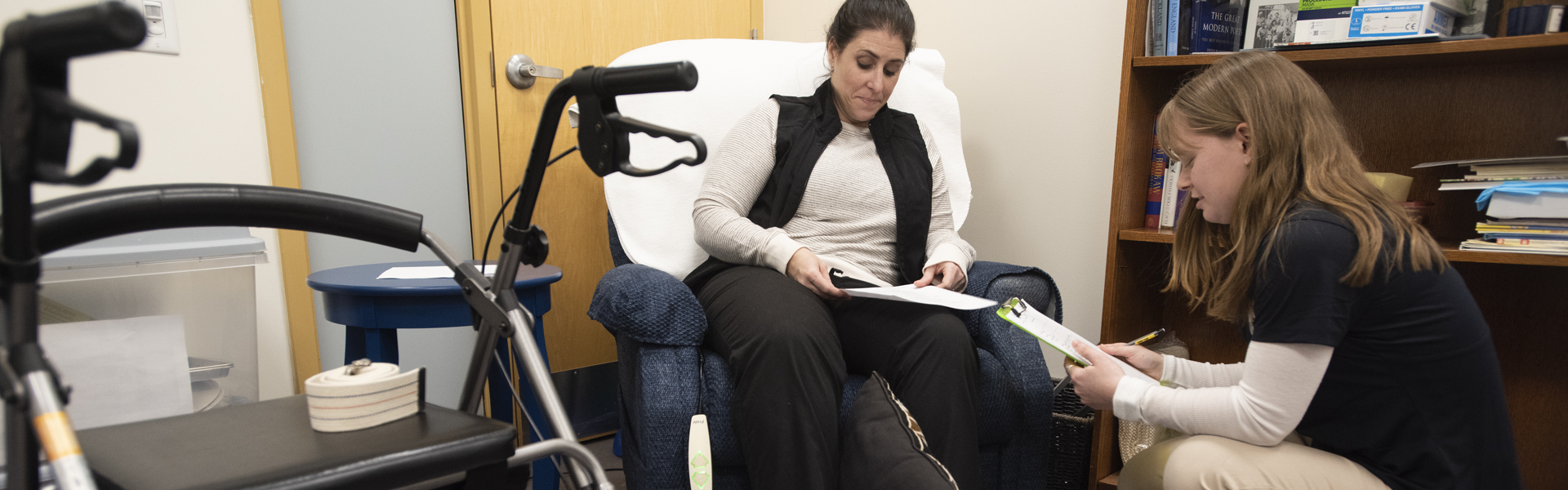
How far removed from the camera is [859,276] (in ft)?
4.32

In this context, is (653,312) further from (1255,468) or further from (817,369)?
(1255,468)

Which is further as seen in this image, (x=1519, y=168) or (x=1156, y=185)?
(x=1156, y=185)

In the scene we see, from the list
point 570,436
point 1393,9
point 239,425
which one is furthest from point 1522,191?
point 239,425

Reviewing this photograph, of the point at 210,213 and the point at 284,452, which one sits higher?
the point at 210,213

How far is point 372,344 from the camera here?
1.23m

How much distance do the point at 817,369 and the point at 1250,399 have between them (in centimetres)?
53

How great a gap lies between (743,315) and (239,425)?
647 millimetres

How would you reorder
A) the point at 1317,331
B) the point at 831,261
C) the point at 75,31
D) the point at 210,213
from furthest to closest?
the point at 831,261, the point at 1317,331, the point at 210,213, the point at 75,31

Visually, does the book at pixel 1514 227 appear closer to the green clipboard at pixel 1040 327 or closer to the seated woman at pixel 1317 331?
the seated woman at pixel 1317 331

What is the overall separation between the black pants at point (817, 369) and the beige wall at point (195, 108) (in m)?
0.86

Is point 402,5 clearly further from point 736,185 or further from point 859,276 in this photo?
point 859,276

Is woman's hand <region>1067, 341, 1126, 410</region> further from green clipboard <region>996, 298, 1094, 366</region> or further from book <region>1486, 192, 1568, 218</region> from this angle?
book <region>1486, 192, 1568, 218</region>

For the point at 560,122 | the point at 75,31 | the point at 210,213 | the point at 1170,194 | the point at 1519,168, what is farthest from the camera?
the point at 560,122

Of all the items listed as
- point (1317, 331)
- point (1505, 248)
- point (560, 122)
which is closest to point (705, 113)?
point (560, 122)
